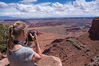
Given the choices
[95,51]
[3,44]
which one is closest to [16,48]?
[3,44]

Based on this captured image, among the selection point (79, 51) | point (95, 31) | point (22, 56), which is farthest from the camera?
point (95, 31)

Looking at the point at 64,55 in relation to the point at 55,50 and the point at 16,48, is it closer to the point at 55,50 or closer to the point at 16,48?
the point at 55,50

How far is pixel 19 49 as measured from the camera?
191 centimetres

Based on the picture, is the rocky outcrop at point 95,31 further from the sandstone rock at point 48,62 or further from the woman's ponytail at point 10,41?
the woman's ponytail at point 10,41

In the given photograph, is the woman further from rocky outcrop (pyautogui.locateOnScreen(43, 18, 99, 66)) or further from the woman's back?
rocky outcrop (pyautogui.locateOnScreen(43, 18, 99, 66))

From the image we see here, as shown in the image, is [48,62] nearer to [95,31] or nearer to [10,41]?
[10,41]

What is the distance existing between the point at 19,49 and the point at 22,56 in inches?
4.3

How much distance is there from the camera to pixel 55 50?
19.6 m

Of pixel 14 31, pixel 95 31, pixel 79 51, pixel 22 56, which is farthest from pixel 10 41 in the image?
pixel 95 31

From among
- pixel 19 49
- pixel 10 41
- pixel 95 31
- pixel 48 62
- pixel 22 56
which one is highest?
pixel 10 41

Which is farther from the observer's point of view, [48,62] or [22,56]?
[48,62]

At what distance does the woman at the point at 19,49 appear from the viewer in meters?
1.89

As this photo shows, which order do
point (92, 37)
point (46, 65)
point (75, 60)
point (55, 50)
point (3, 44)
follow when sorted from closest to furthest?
point (46, 65) → point (3, 44) → point (75, 60) → point (55, 50) → point (92, 37)

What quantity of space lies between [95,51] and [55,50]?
19.2 ft
